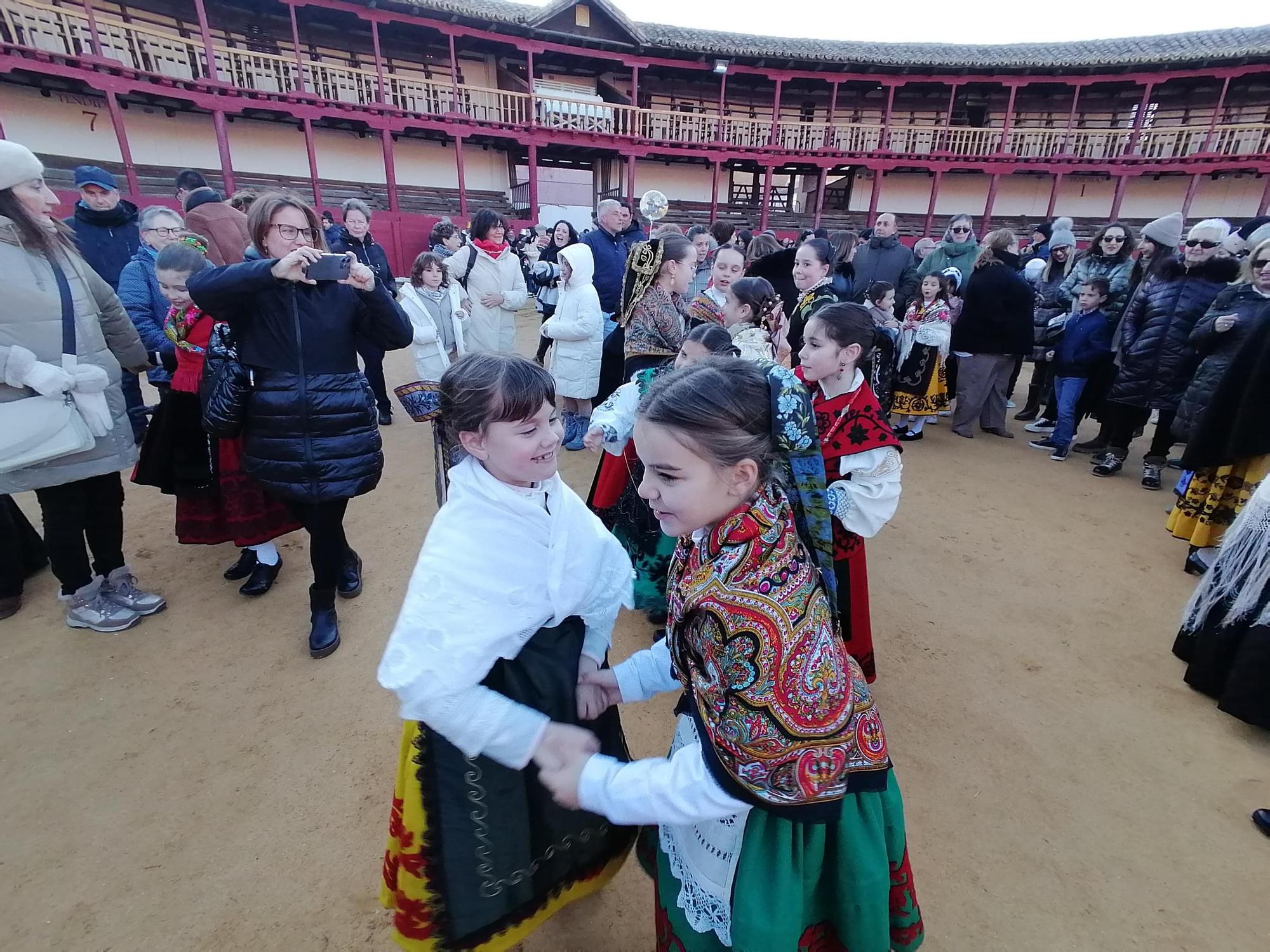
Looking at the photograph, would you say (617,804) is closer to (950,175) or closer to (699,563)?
(699,563)

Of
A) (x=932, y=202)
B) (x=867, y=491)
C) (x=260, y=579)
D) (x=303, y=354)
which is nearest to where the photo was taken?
(x=867, y=491)

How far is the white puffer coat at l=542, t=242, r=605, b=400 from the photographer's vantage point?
178 inches

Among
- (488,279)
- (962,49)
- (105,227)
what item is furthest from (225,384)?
(962,49)

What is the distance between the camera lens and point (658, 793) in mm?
981

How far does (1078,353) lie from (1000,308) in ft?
2.58

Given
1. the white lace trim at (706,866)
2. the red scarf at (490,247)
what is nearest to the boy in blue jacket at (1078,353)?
the red scarf at (490,247)

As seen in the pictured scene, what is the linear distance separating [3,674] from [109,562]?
22.5 inches

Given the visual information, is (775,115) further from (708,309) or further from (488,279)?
(708,309)

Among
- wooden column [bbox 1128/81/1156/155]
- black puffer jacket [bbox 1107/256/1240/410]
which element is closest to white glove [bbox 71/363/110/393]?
black puffer jacket [bbox 1107/256/1240/410]

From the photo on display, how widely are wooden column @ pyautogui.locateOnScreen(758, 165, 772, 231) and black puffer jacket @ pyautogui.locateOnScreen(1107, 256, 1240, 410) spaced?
14.8m

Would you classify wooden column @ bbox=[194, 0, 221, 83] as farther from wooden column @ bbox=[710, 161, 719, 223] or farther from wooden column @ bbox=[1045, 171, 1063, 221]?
wooden column @ bbox=[1045, 171, 1063, 221]

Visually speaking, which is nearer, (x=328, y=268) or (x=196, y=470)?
(x=328, y=268)

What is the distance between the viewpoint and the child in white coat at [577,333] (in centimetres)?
452

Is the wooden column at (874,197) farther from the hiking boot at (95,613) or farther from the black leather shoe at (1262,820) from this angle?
the hiking boot at (95,613)
